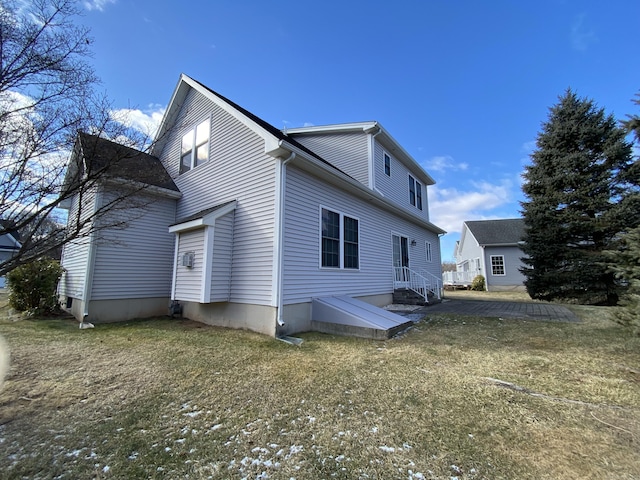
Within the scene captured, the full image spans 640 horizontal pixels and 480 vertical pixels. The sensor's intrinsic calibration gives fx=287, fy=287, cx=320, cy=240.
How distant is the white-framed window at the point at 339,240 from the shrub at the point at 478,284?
17027 millimetres

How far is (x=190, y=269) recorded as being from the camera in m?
6.97

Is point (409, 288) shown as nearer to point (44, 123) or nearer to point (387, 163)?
point (387, 163)

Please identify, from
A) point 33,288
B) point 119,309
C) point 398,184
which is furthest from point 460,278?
point 33,288

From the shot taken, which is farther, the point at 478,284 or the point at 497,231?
the point at 497,231

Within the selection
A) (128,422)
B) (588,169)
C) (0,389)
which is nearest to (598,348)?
(128,422)

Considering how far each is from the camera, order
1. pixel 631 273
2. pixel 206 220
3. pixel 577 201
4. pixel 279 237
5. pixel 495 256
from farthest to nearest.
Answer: pixel 495 256 → pixel 577 201 → pixel 206 220 → pixel 279 237 → pixel 631 273

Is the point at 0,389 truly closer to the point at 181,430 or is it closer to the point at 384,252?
the point at 181,430

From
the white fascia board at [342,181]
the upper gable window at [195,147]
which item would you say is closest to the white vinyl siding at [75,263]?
the upper gable window at [195,147]

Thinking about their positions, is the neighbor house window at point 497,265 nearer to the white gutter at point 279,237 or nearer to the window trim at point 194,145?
the white gutter at point 279,237

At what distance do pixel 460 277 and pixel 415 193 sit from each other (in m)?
14.1

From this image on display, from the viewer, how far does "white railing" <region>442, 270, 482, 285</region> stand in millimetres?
23828

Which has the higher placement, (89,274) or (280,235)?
(280,235)

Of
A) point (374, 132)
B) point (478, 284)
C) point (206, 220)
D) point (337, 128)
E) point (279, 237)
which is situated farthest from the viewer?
point (478, 284)

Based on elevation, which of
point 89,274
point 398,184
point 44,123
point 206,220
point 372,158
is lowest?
point 89,274
